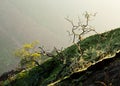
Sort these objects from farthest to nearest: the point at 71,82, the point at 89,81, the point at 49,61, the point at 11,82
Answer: the point at 11,82, the point at 49,61, the point at 71,82, the point at 89,81

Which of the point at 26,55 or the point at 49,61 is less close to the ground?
the point at 26,55

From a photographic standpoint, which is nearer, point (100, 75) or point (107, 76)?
point (107, 76)

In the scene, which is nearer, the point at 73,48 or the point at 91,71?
the point at 91,71

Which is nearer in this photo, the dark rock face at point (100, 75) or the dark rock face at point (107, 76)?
the dark rock face at point (107, 76)

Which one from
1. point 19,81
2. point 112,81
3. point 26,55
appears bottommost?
point 112,81

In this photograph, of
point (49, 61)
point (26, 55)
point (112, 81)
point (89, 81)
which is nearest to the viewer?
point (112, 81)

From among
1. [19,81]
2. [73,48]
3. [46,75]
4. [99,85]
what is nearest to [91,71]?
[99,85]

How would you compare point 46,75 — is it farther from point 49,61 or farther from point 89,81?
point 89,81

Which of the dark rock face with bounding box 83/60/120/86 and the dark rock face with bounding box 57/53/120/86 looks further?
the dark rock face with bounding box 57/53/120/86
